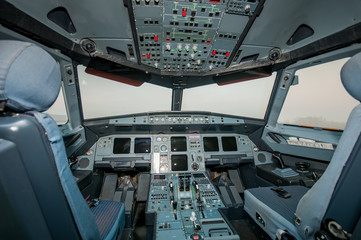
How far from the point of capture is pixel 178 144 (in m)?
3.26

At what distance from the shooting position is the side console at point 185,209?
172 cm

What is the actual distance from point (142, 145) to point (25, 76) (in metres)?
2.59

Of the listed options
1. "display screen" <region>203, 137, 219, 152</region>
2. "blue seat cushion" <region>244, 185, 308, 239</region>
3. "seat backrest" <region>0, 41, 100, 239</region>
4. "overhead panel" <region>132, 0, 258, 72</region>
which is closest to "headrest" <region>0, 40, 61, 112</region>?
"seat backrest" <region>0, 41, 100, 239</region>

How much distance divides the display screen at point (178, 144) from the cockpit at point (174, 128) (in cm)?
3

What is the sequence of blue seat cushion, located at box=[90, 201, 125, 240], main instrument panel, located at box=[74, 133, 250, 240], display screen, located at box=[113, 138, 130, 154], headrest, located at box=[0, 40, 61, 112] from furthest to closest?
display screen, located at box=[113, 138, 130, 154], main instrument panel, located at box=[74, 133, 250, 240], blue seat cushion, located at box=[90, 201, 125, 240], headrest, located at box=[0, 40, 61, 112]

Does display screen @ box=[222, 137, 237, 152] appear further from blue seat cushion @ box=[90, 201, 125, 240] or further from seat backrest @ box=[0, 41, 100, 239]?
seat backrest @ box=[0, 41, 100, 239]

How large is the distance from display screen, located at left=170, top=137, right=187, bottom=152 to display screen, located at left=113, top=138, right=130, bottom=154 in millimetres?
852

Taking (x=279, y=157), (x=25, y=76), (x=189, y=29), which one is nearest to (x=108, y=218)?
(x=25, y=76)

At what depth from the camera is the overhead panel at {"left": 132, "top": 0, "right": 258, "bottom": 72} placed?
5.54ft

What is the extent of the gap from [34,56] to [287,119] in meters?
3.54

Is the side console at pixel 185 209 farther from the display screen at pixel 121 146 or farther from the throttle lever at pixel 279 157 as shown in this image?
the throttle lever at pixel 279 157

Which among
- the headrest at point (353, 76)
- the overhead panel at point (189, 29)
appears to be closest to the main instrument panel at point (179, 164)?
the overhead panel at point (189, 29)

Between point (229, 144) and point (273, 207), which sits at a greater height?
point (229, 144)

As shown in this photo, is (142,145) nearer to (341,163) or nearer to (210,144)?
(210,144)
